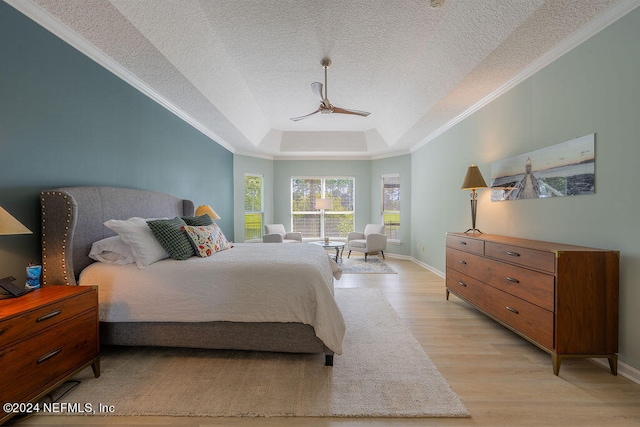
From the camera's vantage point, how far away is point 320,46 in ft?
10.3

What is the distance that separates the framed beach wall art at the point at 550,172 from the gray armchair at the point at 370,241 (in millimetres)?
3067

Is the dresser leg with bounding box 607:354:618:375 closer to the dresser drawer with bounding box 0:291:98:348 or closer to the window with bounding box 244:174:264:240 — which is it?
the dresser drawer with bounding box 0:291:98:348

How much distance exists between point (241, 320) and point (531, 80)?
362 centimetres

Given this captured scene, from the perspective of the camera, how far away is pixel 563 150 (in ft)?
8.04

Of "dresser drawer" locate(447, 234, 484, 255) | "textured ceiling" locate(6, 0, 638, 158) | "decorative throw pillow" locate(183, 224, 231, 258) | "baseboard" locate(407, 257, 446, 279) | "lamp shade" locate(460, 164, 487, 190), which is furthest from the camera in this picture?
"baseboard" locate(407, 257, 446, 279)

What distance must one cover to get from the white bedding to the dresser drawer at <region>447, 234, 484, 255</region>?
5.92ft

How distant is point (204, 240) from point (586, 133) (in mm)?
3456

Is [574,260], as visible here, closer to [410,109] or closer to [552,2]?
[552,2]

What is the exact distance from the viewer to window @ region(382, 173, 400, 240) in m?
6.94

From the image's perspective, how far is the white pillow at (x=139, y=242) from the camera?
7.28 ft

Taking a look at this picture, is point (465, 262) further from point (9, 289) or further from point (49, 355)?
point (9, 289)

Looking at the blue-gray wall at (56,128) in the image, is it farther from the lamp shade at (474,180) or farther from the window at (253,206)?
the lamp shade at (474,180)

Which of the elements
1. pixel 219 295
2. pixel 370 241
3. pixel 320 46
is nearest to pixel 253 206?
pixel 370 241

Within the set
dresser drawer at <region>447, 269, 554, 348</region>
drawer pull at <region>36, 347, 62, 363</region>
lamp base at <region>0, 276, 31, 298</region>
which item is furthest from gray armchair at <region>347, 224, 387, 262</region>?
lamp base at <region>0, 276, 31, 298</region>
